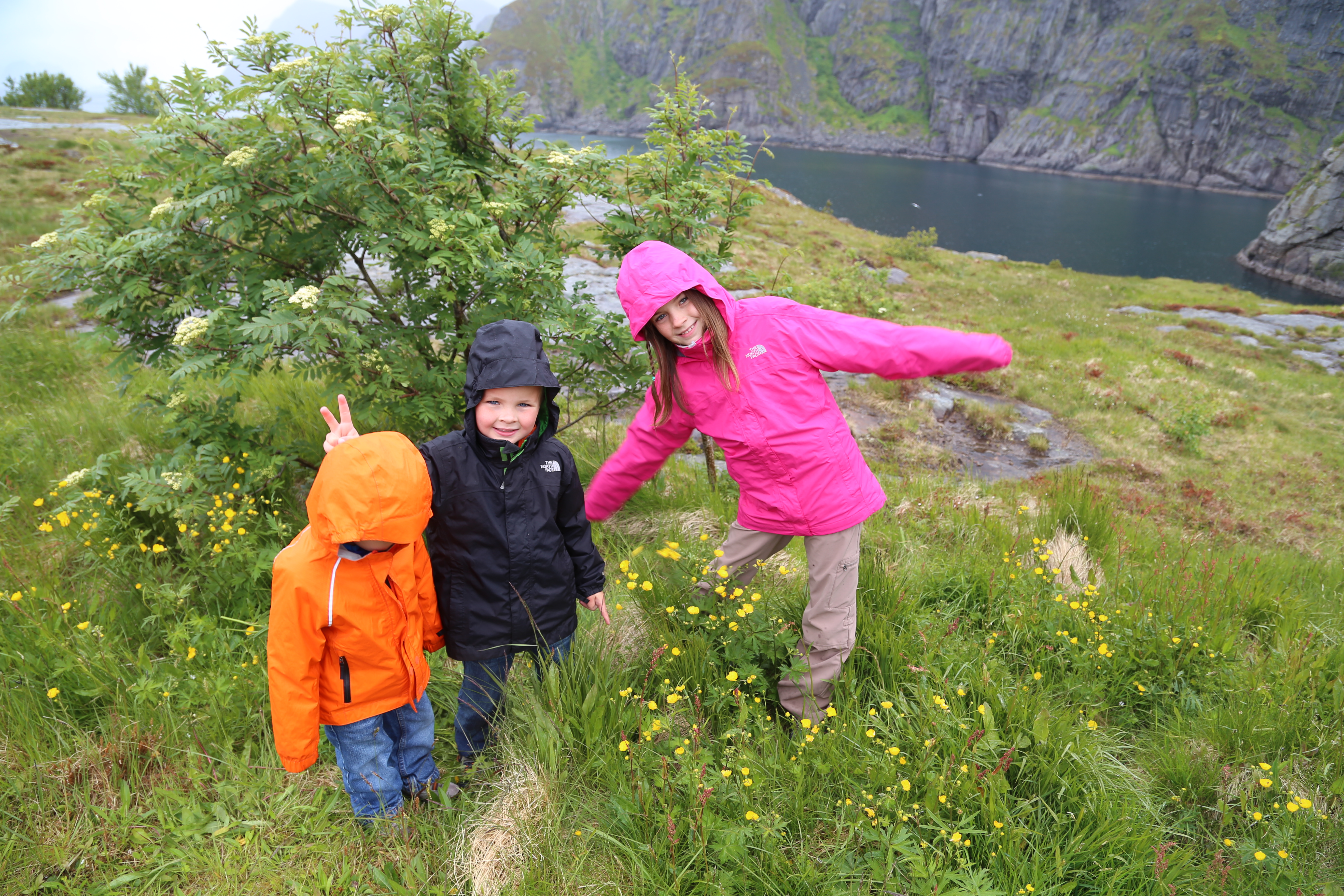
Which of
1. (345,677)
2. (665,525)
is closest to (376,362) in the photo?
(345,677)

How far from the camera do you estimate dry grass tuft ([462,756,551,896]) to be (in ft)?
7.49

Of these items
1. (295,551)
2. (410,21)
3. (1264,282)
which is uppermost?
(410,21)

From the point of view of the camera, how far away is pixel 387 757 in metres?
2.54

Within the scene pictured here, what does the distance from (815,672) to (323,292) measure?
10.2ft

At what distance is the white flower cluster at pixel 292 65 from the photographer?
10.1 ft

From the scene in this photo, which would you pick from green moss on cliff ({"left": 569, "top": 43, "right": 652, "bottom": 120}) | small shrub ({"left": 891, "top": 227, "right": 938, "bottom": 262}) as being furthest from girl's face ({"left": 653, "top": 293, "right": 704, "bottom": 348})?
green moss on cliff ({"left": 569, "top": 43, "right": 652, "bottom": 120})

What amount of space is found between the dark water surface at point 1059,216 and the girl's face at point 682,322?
92.4 ft

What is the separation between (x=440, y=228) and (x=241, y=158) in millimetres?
1020

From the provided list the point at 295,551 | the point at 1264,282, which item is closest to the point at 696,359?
the point at 295,551

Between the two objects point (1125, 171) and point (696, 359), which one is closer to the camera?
point (696, 359)

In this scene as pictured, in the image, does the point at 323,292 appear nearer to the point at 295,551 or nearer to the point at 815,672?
the point at 295,551

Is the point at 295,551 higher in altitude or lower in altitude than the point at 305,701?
higher

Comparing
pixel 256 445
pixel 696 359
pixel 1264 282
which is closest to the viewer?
pixel 696 359

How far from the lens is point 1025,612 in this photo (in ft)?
11.4
